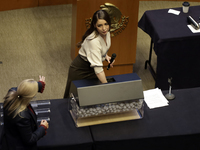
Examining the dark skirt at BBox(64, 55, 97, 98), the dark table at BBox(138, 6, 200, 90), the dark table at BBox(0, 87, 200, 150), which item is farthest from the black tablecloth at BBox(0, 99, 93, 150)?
the dark table at BBox(138, 6, 200, 90)

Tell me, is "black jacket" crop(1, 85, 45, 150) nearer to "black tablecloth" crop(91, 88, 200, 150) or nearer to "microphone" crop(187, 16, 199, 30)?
"black tablecloth" crop(91, 88, 200, 150)

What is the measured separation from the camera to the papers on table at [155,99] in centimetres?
353

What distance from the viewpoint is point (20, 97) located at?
270 cm

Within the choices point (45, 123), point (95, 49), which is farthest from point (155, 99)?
point (45, 123)

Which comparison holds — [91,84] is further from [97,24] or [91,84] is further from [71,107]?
[97,24]

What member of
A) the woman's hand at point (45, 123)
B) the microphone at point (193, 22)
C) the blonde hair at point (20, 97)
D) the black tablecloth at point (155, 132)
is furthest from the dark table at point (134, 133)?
the microphone at point (193, 22)

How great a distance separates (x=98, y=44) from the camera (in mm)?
3414

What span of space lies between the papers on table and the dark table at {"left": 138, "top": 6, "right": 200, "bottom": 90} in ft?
3.64

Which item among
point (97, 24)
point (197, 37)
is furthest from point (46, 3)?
point (97, 24)

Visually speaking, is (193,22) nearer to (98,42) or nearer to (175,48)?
(175,48)

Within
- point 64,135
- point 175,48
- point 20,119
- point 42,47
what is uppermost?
point 175,48

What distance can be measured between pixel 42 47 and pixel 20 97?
11.5 feet

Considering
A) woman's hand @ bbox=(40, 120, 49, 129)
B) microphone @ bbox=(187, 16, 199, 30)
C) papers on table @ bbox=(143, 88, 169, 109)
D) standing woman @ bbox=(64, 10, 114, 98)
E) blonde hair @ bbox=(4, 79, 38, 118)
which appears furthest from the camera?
microphone @ bbox=(187, 16, 199, 30)

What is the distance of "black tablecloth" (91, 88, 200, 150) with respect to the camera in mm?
3139
